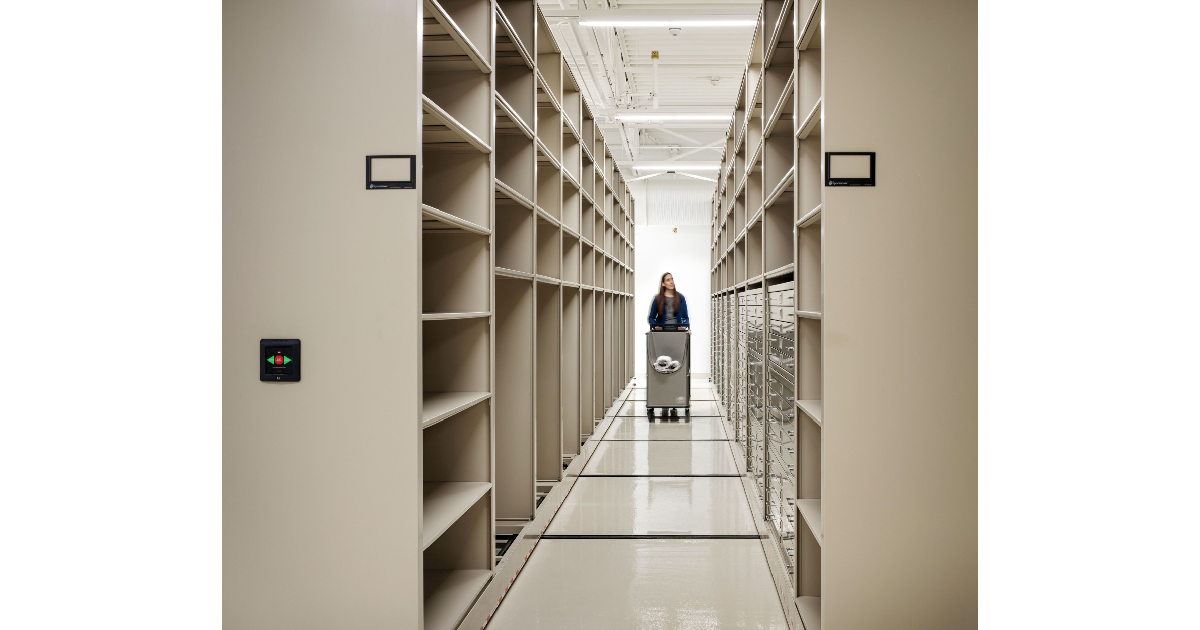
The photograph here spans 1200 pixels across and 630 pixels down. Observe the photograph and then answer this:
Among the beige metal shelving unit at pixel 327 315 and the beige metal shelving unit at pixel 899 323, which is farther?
the beige metal shelving unit at pixel 899 323

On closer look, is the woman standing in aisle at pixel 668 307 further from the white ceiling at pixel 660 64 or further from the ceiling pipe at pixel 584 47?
the ceiling pipe at pixel 584 47

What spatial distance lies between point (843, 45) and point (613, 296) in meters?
6.14

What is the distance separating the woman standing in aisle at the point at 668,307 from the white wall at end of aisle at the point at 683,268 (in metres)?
4.31

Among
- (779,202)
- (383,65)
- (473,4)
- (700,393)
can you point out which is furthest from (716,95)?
(383,65)

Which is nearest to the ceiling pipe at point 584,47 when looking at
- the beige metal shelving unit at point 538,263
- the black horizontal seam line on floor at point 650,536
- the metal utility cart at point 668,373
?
the beige metal shelving unit at point 538,263

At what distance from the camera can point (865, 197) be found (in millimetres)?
2322

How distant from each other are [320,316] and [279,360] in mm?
199

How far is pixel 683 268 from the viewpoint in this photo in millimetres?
13664

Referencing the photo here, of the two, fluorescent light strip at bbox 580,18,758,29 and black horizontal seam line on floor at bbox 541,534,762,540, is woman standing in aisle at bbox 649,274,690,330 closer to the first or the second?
fluorescent light strip at bbox 580,18,758,29

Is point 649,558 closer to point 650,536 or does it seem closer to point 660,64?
point 650,536

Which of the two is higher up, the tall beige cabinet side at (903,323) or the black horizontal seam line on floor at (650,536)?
the tall beige cabinet side at (903,323)

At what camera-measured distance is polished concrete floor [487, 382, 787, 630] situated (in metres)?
2.88

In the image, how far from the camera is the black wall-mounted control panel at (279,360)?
2191 mm

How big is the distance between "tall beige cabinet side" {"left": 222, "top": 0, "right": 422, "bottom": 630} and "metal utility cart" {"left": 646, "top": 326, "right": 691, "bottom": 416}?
18.9ft
